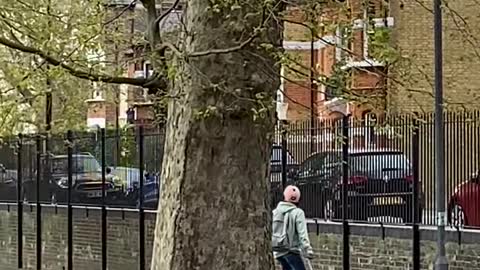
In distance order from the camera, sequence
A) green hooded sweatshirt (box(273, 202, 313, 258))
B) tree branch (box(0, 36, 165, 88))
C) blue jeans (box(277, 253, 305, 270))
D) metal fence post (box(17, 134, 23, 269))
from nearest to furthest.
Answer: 1. tree branch (box(0, 36, 165, 88))
2. green hooded sweatshirt (box(273, 202, 313, 258))
3. blue jeans (box(277, 253, 305, 270))
4. metal fence post (box(17, 134, 23, 269))

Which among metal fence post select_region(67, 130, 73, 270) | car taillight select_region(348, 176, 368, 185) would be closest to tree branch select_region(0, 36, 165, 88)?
car taillight select_region(348, 176, 368, 185)

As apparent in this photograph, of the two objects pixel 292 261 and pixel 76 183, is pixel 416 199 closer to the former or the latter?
pixel 292 261

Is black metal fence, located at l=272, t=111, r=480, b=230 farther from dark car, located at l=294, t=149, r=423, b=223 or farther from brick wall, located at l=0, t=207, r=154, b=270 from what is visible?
brick wall, located at l=0, t=207, r=154, b=270

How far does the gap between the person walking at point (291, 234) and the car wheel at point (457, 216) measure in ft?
6.30

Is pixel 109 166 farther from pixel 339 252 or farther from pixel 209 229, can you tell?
pixel 209 229

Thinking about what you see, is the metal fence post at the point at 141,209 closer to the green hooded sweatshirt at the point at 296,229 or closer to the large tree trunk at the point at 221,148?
the green hooded sweatshirt at the point at 296,229

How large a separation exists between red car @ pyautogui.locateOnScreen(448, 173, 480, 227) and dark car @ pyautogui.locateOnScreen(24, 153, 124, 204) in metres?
7.69

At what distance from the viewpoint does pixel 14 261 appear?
25312 millimetres

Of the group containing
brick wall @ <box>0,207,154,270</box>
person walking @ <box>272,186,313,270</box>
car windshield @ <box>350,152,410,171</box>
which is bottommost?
brick wall @ <box>0,207,154,270</box>

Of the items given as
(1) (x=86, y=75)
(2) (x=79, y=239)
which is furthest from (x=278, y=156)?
(1) (x=86, y=75)

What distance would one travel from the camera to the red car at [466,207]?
622 inches

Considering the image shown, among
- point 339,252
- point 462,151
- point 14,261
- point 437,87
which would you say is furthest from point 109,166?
point 437,87

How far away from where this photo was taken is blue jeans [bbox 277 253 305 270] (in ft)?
53.0

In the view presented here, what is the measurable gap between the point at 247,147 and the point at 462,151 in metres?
5.80
